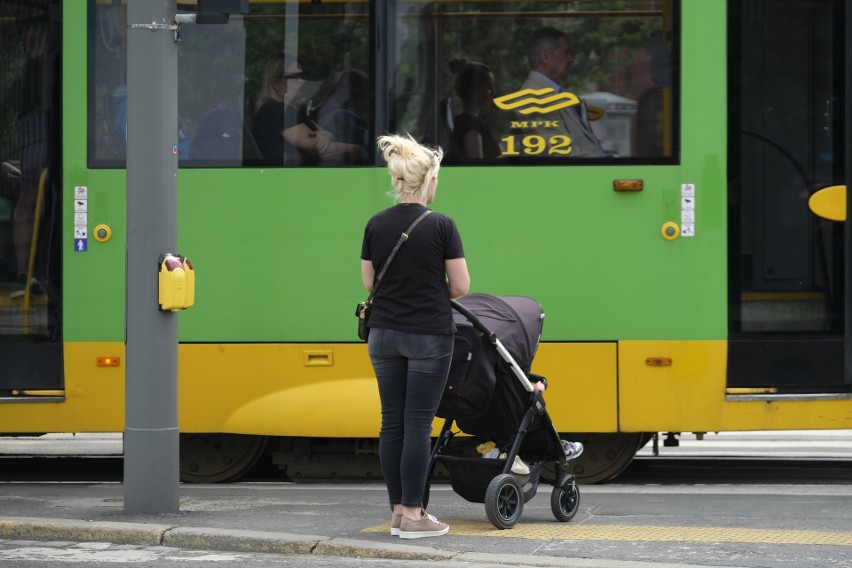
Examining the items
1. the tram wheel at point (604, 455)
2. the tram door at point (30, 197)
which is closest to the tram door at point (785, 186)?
the tram wheel at point (604, 455)

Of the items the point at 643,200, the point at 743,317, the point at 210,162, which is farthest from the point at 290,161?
the point at 743,317

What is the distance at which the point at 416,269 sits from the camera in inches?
254

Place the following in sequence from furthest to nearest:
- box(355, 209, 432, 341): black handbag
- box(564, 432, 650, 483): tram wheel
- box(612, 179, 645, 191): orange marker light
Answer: box(564, 432, 650, 483): tram wheel < box(612, 179, 645, 191): orange marker light < box(355, 209, 432, 341): black handbag

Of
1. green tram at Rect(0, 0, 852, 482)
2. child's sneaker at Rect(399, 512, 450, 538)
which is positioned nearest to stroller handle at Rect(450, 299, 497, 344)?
child's sneaker at Rect(399, 512, 450, 538)

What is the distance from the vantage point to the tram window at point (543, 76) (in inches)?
328

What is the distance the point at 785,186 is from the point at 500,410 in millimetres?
2548

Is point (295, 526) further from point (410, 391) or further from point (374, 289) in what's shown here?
point (374, 289)

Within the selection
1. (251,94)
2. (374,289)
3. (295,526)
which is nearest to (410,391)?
(374,289)

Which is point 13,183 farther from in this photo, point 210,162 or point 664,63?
point 664,63

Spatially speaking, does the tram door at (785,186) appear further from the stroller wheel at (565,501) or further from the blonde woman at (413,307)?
the blonde woman at (413,307)

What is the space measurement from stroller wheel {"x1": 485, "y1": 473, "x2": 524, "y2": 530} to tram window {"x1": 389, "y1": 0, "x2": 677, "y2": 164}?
2.27 meters

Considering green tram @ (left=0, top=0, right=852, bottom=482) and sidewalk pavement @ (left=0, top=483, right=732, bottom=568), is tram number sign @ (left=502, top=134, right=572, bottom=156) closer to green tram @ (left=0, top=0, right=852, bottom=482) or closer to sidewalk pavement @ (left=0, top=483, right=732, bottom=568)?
green tram @ (left=0, top=0, right=852, bottom=482)

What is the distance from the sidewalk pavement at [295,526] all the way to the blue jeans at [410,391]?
312mm

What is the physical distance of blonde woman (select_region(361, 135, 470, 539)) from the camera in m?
6.46
